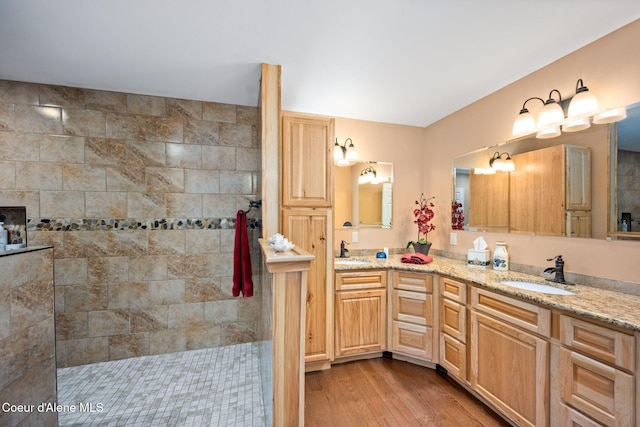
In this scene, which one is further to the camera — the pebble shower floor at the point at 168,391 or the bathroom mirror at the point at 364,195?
the bathroom mirror at the point at 364,195

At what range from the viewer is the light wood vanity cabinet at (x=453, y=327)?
1.99 m

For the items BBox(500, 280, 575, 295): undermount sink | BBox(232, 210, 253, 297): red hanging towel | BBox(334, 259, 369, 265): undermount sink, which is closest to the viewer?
BBox(500, 280, 575, 295): undermount sink

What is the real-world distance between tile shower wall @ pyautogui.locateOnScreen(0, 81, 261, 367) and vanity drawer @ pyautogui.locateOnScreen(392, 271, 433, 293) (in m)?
1.32

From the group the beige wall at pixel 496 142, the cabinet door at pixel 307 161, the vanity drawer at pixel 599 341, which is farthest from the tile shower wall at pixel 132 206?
the vanity drawer at pixel 599 341

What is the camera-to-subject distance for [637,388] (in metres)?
1.10

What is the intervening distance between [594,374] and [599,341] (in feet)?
0.53

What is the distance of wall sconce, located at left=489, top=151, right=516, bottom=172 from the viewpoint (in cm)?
220

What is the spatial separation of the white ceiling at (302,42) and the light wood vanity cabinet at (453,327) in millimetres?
1683

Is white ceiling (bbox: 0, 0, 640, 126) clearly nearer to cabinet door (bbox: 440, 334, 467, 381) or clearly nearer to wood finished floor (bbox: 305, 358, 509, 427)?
cabinet door (bbox: 440, 334, 467, 381)

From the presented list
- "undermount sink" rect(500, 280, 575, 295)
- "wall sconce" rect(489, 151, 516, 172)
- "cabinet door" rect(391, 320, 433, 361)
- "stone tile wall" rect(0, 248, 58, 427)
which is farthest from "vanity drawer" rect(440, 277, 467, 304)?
"stone tile wall" rect(0, 248, 58, 427)

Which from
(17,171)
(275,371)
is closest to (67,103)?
(17,171)

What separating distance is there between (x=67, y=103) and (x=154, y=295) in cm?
187

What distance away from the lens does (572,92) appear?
1.78 meters

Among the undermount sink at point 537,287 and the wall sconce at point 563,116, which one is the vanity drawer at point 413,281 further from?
the wall sconce at point 563,116
